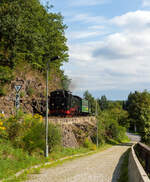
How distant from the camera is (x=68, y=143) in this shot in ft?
105

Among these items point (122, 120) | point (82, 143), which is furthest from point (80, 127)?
point (122, 120)

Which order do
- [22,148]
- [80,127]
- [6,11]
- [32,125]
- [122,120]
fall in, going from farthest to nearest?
[122,120] → [80,127] → [6,11] → [32,125] → [22,148]

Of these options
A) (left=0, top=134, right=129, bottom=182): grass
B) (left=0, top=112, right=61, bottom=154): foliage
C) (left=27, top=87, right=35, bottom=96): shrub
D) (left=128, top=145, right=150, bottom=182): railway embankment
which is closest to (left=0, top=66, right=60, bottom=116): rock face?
(left=27, top=87, right=35, bottom=96): shrub

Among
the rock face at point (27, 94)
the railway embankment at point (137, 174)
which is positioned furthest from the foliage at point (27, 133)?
the railway embankment at point (137, 174)

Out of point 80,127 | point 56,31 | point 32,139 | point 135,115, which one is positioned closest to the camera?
point 32,139

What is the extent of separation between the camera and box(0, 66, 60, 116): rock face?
31.3m

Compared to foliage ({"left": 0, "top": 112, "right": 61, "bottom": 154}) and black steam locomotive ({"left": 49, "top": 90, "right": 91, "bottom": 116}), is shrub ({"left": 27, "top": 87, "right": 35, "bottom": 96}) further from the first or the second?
foliage ({"left": 0, "top": 112, "right": 61, "bottom": 154})

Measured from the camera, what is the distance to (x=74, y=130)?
37.9 meters

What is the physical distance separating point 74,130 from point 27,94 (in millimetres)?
8014

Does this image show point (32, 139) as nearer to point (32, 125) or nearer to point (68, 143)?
point (32, 125)

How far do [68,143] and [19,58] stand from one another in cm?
Answer: 1361

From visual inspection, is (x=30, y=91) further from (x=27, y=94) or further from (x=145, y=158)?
(x=145, y=158)

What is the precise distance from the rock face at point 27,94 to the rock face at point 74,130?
185 inches

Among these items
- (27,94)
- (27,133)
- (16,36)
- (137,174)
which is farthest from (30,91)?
(137,174)
